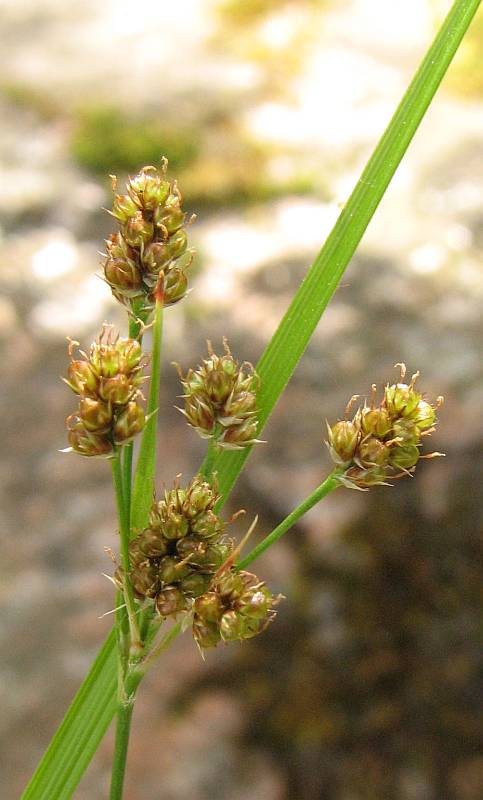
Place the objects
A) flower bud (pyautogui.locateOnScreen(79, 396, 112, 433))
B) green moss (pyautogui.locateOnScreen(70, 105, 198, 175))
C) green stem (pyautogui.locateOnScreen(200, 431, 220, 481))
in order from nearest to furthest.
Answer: flower bud (pyautogui.locateOnScreen(79, 396, 112, 433)), green stem (pyautogui.locateOnScreen(200, 431, 220, 481)), green moss (pyautogui.locateOnScreen(70, 105, 198, 175))

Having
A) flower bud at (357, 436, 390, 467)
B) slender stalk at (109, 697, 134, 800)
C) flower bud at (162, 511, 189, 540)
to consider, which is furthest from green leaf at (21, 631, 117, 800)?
flower bud at (357, 436, 390, 467)

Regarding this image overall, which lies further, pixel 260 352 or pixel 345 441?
pixel 260 352

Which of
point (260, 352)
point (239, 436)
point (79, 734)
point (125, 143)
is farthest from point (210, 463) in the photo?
point (125, 143)

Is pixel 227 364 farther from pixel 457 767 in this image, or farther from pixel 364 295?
pixel 364 295

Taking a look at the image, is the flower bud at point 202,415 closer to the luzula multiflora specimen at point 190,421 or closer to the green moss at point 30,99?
the luzula multiflora specimen at point 190,421

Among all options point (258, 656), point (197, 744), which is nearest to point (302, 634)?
point (258, 656)

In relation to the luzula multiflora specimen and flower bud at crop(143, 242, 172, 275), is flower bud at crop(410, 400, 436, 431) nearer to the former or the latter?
the luzula multiflora specimen

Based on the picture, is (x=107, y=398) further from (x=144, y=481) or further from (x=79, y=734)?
(x=79, y=734)
